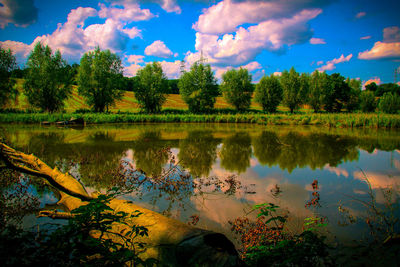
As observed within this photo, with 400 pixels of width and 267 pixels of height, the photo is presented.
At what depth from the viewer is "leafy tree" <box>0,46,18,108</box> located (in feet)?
116

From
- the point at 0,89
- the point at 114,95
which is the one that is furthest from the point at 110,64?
the point at 0,89

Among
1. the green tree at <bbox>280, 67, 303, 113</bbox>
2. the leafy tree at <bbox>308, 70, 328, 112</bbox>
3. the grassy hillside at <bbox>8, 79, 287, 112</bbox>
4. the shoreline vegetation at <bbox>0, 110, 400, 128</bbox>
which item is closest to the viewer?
the shoreline vegetation at <bbox>0, 110, 400, 128</bbox>

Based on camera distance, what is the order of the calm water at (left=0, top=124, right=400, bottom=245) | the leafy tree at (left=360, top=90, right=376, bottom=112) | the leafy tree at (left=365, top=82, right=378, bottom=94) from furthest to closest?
the leafy tree at (left=365, top=82, right=378, bottom=94) → the leafy tree at (left=360, top=90, right=376, bottom=112) → the calm water at (left=0, top=124, right=400, bottom=245)

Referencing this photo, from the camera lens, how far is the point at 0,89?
35031 millimetres

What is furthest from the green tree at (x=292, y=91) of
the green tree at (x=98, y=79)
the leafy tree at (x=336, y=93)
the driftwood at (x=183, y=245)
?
the driftwood at (x=183, y=245)

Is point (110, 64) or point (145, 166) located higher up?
point (110, 64)

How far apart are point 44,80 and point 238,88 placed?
36.2 m

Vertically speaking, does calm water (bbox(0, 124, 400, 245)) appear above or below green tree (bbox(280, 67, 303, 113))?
below

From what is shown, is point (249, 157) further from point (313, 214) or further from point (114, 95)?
point (114, 95)

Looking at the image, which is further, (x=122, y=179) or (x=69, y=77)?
(x=69, y=77)

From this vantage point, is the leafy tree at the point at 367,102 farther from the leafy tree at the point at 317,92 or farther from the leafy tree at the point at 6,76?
the leafy tree at the point at 6,76

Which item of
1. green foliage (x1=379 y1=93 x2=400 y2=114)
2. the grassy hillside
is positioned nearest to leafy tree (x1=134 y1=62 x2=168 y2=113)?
the grassy hillside

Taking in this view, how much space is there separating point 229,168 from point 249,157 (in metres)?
2.18

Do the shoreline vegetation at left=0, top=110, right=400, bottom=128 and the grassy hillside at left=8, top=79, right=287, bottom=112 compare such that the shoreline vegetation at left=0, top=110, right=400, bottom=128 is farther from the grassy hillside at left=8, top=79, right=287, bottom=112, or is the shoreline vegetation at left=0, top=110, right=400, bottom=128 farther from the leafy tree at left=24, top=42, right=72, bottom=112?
the grassy hillside at left=8, top=79, right=287, bottom=112
